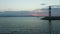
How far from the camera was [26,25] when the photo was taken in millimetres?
2945

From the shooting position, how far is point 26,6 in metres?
2.81

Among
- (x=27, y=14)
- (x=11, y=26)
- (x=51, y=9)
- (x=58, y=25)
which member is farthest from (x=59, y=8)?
(x=11, y=26)

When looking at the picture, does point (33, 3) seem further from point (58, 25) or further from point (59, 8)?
point (58, 25)

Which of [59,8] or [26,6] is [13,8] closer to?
[26,6]

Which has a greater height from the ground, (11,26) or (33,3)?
(33,3)

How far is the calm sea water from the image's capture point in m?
2.79

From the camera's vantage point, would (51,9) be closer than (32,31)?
Yes

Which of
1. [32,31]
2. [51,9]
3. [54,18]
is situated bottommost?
[32,31]

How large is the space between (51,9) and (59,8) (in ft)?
0.61

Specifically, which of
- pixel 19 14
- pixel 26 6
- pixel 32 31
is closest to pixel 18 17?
pixel 19 14

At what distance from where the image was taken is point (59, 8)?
2.65 metres

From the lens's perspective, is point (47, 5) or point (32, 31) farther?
point (32, 31)

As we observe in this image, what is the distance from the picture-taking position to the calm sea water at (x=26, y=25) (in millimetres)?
2791

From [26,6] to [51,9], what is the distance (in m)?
0.53
